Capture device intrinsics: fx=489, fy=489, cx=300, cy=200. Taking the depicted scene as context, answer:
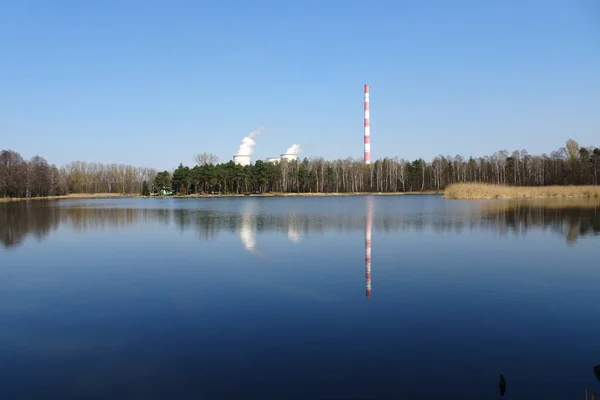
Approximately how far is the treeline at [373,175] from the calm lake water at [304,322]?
69.0m

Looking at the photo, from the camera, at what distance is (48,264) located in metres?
13.8

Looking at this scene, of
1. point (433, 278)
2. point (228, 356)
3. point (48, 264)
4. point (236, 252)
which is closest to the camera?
point (228, 356)

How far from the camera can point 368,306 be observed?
847 cm

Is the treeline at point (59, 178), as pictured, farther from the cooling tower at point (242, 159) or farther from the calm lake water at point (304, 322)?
the calm lake water at point (304, 322)

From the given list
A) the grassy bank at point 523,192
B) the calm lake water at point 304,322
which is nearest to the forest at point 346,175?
the grassy bank at point 523,192

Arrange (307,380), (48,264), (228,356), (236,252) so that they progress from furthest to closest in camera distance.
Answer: (236,252), (48,264), (228,356), (307,380)

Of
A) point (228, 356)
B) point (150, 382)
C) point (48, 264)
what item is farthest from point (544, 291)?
point (48, 264)

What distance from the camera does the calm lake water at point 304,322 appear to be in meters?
5.40

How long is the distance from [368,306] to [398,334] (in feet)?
5.17

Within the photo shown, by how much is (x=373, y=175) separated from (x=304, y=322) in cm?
8537

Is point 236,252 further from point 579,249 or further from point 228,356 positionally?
point 579,249

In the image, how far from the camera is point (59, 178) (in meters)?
94.6

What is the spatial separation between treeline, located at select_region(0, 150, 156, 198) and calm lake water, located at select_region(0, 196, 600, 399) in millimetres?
69909

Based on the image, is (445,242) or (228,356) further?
(445,242)
